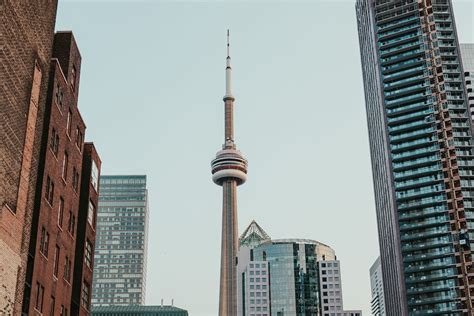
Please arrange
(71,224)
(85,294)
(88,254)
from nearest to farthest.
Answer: (71,224) < (85,294) < (88,254)

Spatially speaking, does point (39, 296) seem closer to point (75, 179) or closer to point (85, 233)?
point (75, 179)

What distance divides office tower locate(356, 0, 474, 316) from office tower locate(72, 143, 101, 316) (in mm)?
100030

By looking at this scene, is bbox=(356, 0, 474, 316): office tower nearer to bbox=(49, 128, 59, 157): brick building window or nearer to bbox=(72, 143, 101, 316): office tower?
bbox=(72, 143, 101, 316): office tower

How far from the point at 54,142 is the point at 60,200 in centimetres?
479

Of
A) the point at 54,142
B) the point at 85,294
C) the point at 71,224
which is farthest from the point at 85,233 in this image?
the point at 54,142

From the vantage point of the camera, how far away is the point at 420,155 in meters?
161

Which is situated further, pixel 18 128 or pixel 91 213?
pixel 91 213

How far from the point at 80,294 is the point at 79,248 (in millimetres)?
4320

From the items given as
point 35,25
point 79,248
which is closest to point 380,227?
point 79,248

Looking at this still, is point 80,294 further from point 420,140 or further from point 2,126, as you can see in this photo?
point 420,140

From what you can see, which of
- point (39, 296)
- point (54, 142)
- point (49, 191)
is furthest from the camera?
point (54, 142)

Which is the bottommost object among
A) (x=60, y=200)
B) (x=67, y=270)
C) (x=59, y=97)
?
(x=67, y=270)

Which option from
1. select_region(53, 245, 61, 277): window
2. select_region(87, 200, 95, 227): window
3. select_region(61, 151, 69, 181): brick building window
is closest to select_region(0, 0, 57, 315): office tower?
select_region(53, 245, 61, 277): window

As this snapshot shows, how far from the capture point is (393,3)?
181m
